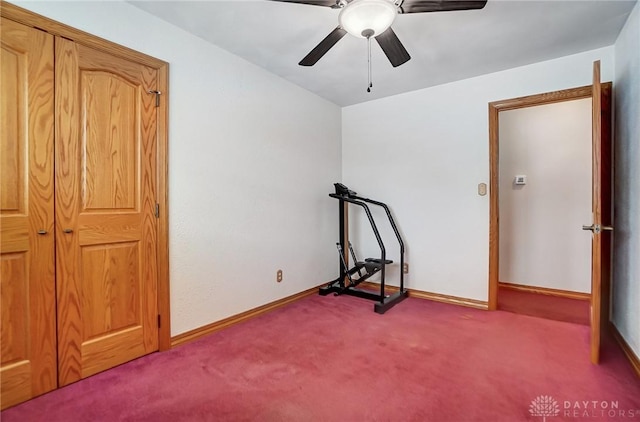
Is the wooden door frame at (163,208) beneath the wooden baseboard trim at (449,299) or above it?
above

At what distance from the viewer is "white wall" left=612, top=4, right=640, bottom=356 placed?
195cm

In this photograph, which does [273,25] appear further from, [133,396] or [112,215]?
[133,396]

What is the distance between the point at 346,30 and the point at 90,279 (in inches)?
85.4

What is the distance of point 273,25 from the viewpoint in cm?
219

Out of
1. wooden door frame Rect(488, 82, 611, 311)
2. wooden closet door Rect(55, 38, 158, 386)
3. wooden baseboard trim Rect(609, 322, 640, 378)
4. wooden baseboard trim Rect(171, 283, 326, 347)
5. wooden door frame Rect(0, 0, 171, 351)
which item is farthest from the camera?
wooden door frame Rect(488, 82, 611, 311)

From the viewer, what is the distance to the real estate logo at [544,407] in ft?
4.97

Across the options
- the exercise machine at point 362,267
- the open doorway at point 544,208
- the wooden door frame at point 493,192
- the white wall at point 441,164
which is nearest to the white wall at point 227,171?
the exercise machine at point 362,267

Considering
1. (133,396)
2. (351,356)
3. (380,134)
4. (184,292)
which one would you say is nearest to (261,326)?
(184,292)

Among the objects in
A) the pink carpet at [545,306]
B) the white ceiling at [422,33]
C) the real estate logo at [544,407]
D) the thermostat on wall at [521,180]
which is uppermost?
the white ceiling at [422,33]

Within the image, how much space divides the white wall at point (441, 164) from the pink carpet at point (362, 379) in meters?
0.79

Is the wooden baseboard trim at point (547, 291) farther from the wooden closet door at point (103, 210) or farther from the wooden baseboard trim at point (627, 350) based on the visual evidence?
the wooden closet door at point (103, 210)

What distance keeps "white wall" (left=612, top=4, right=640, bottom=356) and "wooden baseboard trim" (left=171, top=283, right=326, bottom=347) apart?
2.70m
